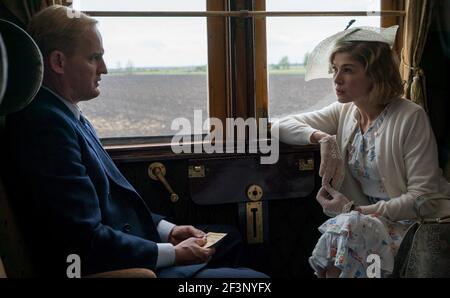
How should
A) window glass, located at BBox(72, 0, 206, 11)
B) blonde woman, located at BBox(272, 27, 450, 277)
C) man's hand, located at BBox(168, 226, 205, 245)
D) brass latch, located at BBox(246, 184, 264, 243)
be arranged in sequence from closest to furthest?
blonde woman, located at BBox(272, 27, 450, 277) < man's hand, located at BBox(168, 226, 205, 245) < window glass, located at BBox(72, 0, 206, 11) < brass latch, located at BBox(246, 184, 264, 243)

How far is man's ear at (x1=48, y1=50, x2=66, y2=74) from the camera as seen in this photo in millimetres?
1258

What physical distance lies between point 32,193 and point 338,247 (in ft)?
2.69

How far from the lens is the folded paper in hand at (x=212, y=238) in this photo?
1.41 meters

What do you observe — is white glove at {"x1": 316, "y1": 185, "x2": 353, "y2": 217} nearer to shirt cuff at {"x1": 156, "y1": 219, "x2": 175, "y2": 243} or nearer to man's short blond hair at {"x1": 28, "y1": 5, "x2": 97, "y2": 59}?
shirt cuff at {"x1": 156, "y1": 219, "x2": 175, "y2": 243}

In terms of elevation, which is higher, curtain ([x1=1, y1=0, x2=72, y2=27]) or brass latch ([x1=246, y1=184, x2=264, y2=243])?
curtain ([x1=1, y1=0, x2=72, y2=27])

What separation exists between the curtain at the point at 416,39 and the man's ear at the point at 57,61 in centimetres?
125

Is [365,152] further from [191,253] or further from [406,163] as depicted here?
[191,253]

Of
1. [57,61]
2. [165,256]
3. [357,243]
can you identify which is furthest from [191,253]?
[57,61]

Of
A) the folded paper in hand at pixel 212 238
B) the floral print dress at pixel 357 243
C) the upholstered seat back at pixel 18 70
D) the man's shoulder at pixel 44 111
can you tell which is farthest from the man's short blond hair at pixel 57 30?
the floral print dress at pixel 357 243

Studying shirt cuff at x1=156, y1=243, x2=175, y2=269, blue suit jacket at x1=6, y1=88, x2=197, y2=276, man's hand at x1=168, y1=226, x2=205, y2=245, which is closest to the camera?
blue suit jacket at x1=6, y1=88, x2=197, y2=276

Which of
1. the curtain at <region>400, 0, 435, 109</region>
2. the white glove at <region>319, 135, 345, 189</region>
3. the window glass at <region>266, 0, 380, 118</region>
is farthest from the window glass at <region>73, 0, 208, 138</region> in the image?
the curtain at <region>400, 0, 435, 109</region>

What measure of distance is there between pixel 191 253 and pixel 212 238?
175mm

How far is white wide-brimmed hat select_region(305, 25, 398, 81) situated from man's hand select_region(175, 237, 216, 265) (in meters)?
0.76
